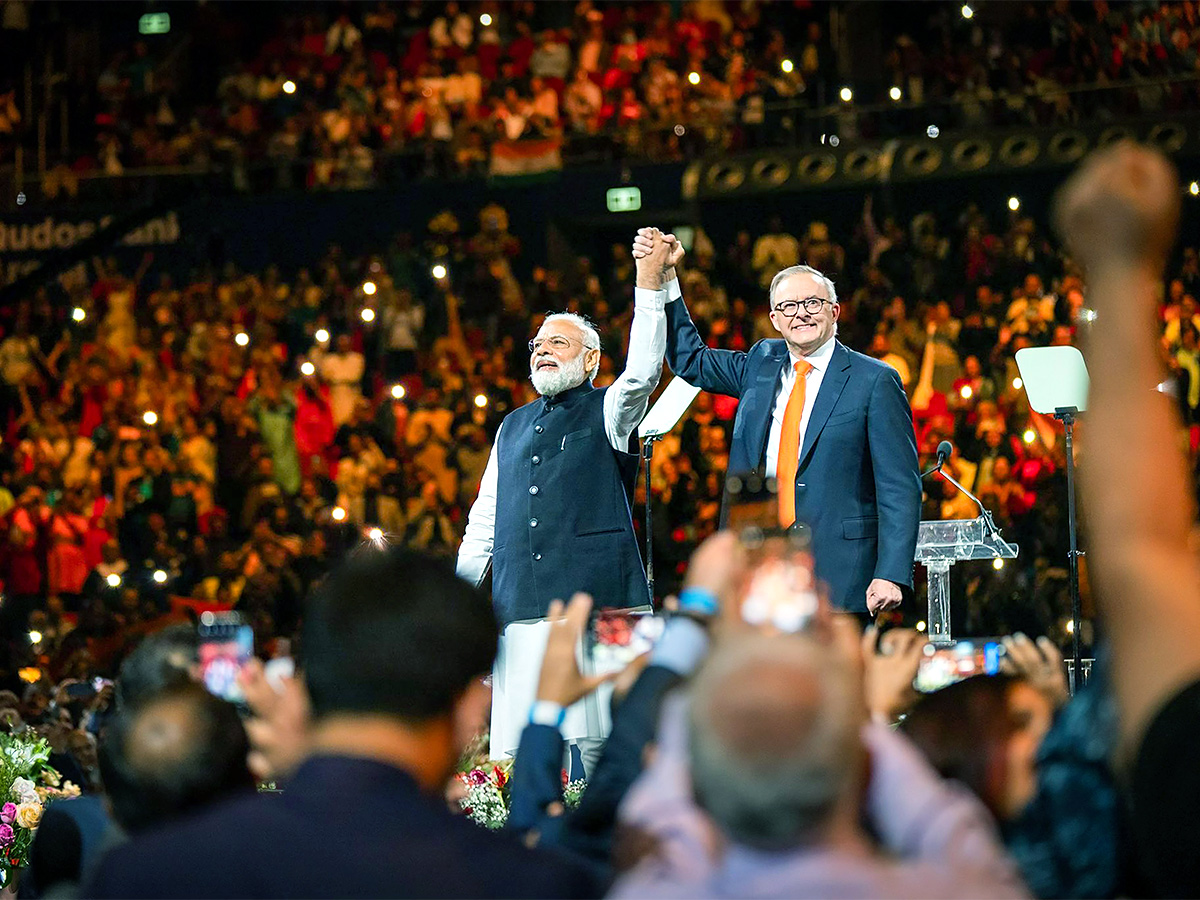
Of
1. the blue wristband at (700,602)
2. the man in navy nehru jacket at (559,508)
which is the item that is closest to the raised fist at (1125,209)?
the blue wristband at (700,602)

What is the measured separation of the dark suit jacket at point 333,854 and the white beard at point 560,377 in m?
3.70

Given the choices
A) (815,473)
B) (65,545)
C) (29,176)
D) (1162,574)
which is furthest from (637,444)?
(29,176)

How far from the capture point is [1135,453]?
1721 mm

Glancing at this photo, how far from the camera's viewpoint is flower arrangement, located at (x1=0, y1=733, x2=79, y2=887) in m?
5.23

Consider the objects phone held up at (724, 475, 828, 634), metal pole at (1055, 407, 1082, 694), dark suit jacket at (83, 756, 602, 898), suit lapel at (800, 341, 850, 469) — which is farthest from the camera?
metal pole at (1055, 407, 1082, 694)

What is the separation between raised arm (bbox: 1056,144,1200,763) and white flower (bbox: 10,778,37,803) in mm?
4520

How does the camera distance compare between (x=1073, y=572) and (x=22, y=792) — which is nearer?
(x=22, y=792)

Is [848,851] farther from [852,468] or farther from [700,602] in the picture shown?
[852,468]

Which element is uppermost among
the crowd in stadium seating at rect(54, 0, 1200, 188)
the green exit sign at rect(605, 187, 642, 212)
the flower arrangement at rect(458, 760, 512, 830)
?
the crowd in stadium seating at rect(54, 0, 1200, 188)

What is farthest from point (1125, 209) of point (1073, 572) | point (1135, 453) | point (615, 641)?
point (1073, 572)

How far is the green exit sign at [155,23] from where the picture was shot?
1875 cm

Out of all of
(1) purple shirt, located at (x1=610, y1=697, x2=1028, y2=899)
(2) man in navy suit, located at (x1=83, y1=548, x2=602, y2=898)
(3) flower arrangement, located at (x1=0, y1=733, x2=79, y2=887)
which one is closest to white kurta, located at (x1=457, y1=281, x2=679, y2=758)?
(3) flower arrangement, located at (x1=0, y1=733, x2=79, y2=887)

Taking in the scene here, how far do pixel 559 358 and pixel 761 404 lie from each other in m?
0.74

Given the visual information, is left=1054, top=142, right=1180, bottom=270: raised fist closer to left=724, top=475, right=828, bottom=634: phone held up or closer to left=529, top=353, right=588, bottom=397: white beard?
left=724, top=475, right=828, bottom=634: phone held up
